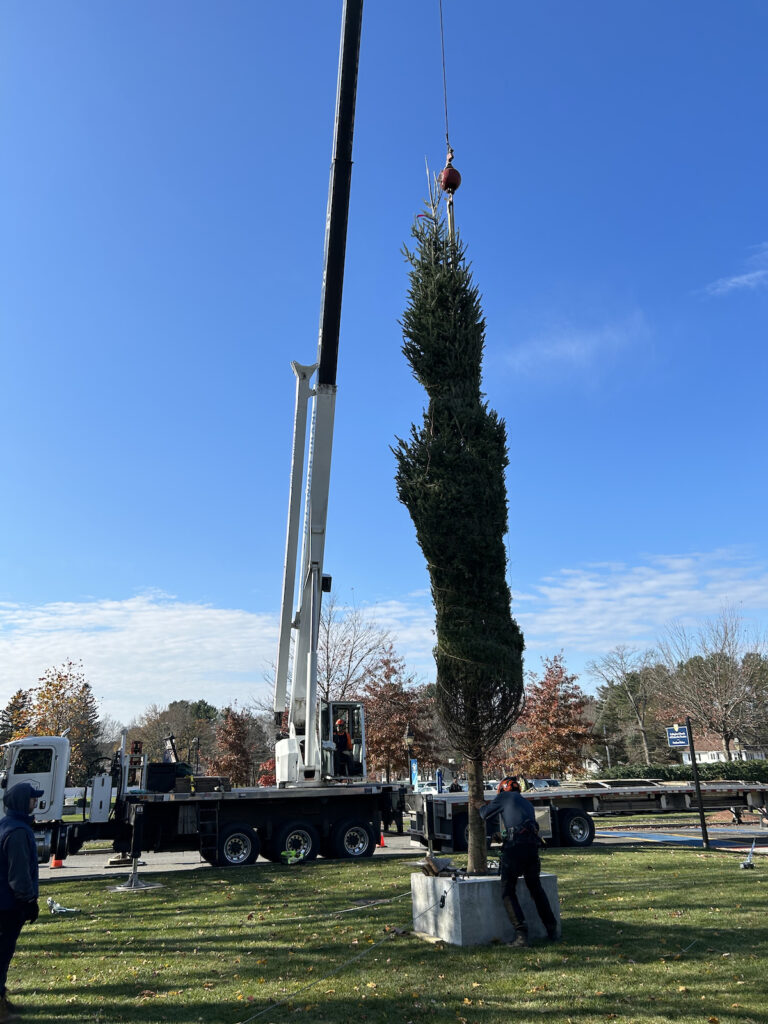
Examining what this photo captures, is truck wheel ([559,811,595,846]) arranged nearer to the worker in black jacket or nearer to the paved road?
the paved road

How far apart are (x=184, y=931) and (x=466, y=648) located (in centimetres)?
505

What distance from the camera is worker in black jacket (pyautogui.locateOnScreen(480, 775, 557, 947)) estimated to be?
7477 millimetres

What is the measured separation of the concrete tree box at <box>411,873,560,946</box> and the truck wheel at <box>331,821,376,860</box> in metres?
9.08

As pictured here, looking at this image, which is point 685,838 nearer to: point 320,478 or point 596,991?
point 320,478

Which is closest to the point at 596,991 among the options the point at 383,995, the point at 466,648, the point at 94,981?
the point at 383,995

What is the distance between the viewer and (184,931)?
358 inches

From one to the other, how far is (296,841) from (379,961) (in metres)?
9.67

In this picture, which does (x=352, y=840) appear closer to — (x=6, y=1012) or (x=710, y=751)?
(x=6, y=1012)

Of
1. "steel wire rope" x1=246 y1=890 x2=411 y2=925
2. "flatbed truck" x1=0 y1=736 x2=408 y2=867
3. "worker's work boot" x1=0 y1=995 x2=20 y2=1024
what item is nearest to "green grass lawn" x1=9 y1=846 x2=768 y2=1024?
"steel wire rope" x1=246 y1=890 x2=411 y2=925

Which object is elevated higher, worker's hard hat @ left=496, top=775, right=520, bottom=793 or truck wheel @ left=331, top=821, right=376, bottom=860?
worker's hard hat @ left=496, top=775, right=520, bottom=793

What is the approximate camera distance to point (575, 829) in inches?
718

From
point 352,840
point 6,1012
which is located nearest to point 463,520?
point 6,1012

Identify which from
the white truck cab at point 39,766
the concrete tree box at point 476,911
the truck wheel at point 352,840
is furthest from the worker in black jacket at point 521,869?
the white truck cab at point 39,766

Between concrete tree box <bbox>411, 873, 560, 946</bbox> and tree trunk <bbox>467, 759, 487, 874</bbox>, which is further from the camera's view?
tree trunk <bbox>467, 759, 487, 874</bbox>
